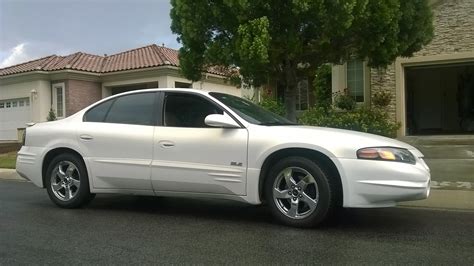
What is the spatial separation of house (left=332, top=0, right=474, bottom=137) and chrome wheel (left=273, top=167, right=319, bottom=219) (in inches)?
374

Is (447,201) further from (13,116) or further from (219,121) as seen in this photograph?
(13,116)

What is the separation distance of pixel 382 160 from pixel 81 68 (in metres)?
20.6

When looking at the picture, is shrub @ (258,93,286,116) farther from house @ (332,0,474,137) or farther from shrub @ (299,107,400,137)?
house @ (332,0,474,137)

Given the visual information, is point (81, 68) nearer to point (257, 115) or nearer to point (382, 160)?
point (257, 115)

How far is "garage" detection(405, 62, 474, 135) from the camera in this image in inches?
771

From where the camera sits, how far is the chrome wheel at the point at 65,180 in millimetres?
7258

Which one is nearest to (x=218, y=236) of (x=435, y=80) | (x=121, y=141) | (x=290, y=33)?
(x=121, y=141)

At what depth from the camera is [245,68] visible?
9.25m

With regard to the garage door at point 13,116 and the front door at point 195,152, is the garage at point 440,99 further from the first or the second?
the garage door at point 13,116

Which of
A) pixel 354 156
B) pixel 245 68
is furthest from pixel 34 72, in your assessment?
pixel 354 156

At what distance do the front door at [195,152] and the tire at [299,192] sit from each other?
1.20 feet

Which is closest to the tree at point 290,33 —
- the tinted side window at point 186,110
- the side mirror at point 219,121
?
the tinted side window at point 186,110

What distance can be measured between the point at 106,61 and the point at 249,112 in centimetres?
2120

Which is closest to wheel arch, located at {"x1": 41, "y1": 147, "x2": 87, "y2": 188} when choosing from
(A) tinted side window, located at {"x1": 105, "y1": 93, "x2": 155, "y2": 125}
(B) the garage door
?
(A) tinted side window, located at {"x1": 105, "y1": 93, "x2": 155, "y2": 125}
